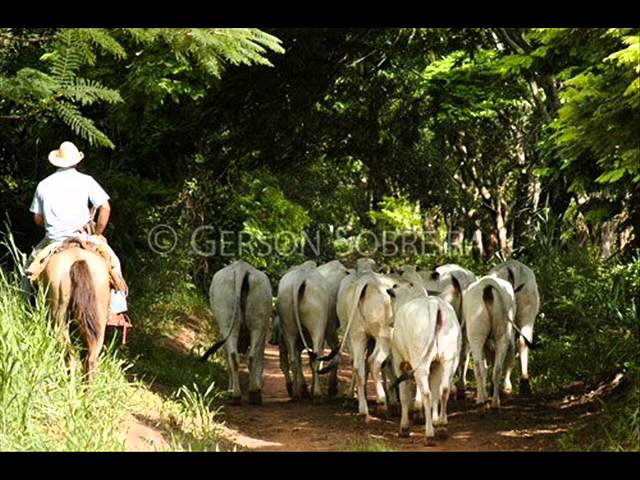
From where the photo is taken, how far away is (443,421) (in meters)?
10.9

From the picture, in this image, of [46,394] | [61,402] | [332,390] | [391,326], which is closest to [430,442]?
[391,326]

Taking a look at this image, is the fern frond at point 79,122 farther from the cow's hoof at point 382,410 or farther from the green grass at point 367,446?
the cow's hoof at point 382,410

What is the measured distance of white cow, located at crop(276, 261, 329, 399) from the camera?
14.0m

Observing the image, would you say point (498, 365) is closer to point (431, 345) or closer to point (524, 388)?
point (524, 388)

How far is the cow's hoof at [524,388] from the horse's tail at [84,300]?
5706mm

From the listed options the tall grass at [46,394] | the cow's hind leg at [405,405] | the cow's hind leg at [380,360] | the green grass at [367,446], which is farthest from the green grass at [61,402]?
the cow's hind leg at [380,360]

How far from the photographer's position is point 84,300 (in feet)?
34.5

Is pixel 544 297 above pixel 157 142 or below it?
below

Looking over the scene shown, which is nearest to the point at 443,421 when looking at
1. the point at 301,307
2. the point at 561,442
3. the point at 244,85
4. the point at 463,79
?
the point at 561,442

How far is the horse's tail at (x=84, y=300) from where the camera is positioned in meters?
10.5

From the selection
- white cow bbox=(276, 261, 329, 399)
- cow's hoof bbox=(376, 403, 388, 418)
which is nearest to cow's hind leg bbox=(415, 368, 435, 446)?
cow's hoof bbox=(376, 403, 388, 418)

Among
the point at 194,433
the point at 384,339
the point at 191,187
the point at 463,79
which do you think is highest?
the point at 463,79

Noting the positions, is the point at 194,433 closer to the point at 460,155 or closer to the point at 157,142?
the point at 157,142

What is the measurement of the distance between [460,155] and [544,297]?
12.0 metres
